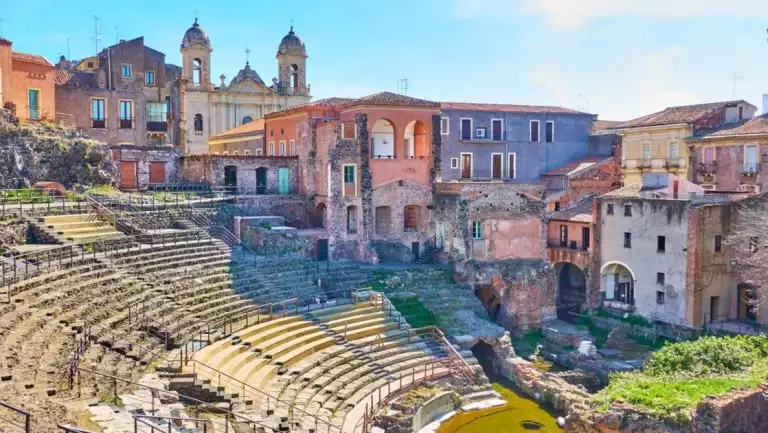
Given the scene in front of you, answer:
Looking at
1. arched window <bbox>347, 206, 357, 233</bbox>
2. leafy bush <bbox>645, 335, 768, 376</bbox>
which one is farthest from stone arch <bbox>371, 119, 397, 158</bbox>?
leafy bush <bbox>645, 335, 768, 376</bbox>

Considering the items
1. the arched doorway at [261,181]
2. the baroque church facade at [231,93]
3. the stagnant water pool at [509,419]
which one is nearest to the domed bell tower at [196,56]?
the baroque church facade at [231,93]

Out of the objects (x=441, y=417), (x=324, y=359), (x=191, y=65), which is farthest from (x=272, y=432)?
(x=191, y=65)

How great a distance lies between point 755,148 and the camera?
37.3 metres

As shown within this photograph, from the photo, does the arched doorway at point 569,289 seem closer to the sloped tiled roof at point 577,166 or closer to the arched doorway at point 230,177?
the sloped tiled roof at point 577,166

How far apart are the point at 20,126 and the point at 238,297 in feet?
45.0

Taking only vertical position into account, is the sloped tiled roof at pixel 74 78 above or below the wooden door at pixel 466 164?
above

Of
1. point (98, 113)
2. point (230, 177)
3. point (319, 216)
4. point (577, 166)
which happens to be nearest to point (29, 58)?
point (98, 113)

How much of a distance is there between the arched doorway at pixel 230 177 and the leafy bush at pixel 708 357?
73.9ft

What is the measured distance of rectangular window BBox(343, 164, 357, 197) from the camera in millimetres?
36375

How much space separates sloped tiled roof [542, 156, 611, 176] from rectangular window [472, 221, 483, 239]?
1158 cm

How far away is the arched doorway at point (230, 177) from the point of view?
3953 cm

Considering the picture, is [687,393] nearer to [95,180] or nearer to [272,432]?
[272,432]

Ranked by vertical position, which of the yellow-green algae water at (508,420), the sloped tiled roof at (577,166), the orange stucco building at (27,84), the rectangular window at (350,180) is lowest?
the yellow-green algae water at (508,420)

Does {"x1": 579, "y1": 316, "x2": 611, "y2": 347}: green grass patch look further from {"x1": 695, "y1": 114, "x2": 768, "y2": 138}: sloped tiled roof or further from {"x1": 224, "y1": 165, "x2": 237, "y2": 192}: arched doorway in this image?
{"x1": 224, "y1": 165, "x2": 237, "y2": 192}: arched doorway
